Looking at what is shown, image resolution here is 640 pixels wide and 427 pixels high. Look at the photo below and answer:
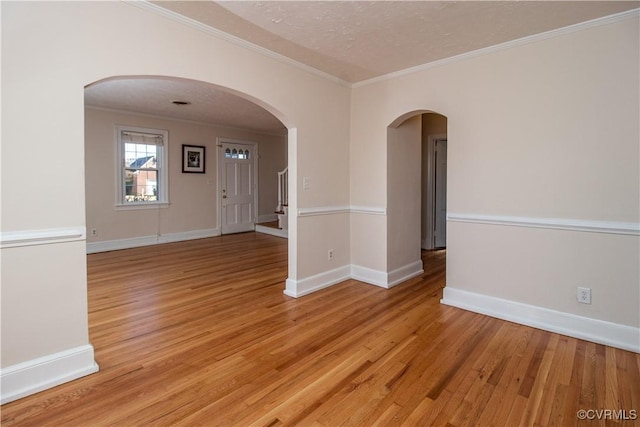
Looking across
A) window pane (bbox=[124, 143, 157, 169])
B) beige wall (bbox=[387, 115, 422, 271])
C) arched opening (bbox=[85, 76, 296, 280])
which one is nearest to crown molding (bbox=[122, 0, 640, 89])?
beige wall (bbox=[387, 115, 422, 271])

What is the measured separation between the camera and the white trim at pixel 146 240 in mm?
5704

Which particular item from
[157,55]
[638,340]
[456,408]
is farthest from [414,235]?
[157,55]

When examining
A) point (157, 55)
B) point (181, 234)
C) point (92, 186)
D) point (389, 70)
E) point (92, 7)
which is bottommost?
point (181, 234)

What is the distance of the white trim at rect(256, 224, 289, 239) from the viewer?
7.16 metres

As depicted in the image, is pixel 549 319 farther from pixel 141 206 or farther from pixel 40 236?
pixel 141 206

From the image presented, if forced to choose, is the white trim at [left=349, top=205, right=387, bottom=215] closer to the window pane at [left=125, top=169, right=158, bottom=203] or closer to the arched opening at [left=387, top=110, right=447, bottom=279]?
the arched opening at [left=387, top=110, right=447, bottom=279]

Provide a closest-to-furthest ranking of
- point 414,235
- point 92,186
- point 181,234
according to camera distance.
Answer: point 414,235 < point 92,186 < point 181,234

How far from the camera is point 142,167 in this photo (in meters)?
6.24

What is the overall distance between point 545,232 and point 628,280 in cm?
61

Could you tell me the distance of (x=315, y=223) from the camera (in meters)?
3.75

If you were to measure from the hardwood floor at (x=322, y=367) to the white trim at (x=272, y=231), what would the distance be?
3.53 metres

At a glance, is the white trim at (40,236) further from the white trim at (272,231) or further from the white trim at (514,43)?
the white trim at (272,231)

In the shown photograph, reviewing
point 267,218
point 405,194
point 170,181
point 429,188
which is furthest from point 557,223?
point 267,218

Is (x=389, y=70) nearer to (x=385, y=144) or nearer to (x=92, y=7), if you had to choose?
(x=385, y=144)
